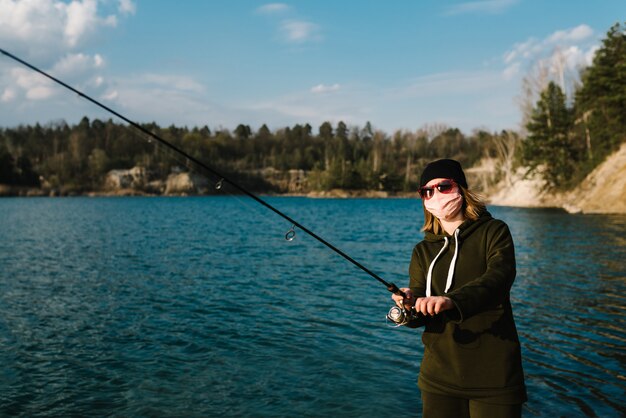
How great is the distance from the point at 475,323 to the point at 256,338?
8.44 metres

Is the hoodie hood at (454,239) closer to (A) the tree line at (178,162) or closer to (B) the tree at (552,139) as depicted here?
(B) the tree at (552,139)

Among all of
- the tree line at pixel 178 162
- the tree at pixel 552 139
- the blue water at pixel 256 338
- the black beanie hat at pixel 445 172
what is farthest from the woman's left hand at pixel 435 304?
the tree line at pixel 178 162

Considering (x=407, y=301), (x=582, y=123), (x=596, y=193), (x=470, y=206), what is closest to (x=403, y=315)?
(x=407, y=301)

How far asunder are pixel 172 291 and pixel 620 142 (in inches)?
2033

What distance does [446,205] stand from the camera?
3.33 m

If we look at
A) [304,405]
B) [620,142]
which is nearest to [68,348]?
[304,405]

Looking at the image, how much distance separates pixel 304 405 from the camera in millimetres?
7586

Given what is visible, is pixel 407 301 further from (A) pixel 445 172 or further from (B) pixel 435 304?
(A) pixel 445 172

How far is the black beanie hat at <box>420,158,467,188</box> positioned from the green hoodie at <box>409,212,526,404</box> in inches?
11.5

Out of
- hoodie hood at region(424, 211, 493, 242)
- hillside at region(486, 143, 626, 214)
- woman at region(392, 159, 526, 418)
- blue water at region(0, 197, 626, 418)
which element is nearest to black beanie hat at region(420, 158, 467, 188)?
woman at region(392, 159, 526, 418)

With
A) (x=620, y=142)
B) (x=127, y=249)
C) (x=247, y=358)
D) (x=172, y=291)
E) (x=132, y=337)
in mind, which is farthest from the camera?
(x=620, y=142)

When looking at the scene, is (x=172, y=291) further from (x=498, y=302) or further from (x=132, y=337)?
(x=498, y=302)

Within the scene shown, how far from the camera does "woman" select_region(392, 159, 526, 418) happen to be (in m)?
2.95

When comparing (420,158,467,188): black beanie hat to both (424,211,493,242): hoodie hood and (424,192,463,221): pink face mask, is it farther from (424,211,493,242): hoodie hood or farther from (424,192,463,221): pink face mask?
(424,211,493,242): hoodie hood
